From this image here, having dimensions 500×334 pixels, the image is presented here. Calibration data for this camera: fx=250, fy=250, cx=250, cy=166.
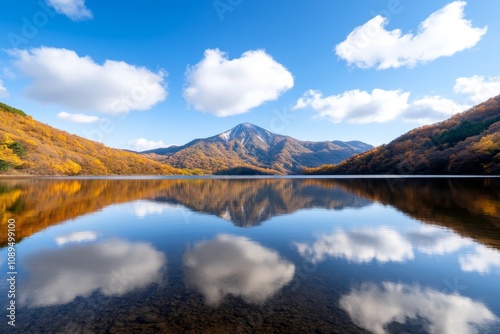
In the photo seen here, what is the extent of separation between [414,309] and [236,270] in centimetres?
795

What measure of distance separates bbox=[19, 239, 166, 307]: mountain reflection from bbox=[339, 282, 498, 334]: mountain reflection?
356 inches

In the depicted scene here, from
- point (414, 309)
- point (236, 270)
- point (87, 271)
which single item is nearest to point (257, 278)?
point (236, 270)

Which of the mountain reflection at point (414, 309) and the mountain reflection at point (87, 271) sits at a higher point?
the mountain reflection at point (414, 309)

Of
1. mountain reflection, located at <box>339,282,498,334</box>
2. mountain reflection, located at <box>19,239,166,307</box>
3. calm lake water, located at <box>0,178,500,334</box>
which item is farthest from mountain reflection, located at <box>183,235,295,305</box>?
mountain reflection, located at <box>339,282,498,334</box>

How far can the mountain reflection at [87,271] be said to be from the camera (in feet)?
34.9

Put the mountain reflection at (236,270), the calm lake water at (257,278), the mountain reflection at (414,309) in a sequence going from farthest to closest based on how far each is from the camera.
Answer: the mountain reflection at (236,270), the calm lake water at (257,278), the mountain reflection at (414,309)

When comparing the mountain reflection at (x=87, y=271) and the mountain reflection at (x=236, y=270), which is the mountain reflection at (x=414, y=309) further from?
the mountain reflection at (x=87, y=271)

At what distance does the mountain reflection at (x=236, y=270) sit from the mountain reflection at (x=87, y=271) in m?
2.09

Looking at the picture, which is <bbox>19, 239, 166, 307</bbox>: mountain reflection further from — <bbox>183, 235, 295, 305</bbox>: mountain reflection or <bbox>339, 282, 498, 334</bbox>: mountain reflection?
<bbox>339, 282, 498, 334</bbox>: mountain reflection

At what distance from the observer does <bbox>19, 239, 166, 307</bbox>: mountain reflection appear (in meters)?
10.6

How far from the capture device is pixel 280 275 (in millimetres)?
12750

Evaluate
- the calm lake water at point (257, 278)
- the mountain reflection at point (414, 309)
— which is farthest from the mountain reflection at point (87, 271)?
the mountain reflection at point (414, 309)

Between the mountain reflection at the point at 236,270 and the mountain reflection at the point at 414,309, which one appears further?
the mountain reflection at the point at 236,270

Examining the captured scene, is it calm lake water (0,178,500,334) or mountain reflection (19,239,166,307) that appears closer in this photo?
calm lake water (0,178,500,334)
